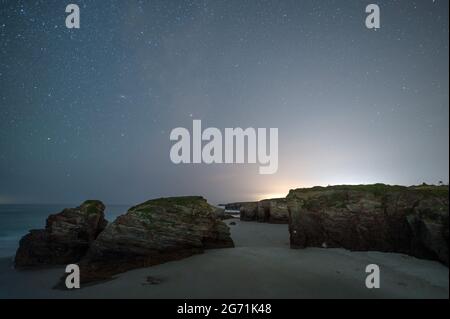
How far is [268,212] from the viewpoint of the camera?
146 feet

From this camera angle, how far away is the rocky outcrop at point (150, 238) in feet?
49.4

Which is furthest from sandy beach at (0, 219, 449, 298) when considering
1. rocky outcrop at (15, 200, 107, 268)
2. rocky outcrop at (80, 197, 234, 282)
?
rocky outcrop at (15, 200, 107, 268)

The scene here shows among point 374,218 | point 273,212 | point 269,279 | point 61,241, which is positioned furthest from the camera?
point 273,212

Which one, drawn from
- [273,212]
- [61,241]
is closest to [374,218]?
[61,241]

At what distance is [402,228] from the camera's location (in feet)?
43.1

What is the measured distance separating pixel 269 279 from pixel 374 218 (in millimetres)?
8389

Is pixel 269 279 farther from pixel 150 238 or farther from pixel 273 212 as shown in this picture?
pixel 273 212

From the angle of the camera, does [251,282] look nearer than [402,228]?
Yes

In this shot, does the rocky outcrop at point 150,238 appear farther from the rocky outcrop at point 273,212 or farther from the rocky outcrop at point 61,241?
the rocky outcrop at point 273,212

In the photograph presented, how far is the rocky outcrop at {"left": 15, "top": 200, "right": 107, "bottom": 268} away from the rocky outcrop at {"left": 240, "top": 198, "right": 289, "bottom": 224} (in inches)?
1153

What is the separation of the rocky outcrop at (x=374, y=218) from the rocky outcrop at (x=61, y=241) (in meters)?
16.9
